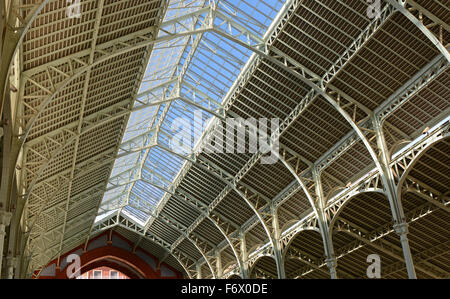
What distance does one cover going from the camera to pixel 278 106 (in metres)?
35.3

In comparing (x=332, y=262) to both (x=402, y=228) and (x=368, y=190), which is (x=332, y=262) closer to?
(x=368, y=190)

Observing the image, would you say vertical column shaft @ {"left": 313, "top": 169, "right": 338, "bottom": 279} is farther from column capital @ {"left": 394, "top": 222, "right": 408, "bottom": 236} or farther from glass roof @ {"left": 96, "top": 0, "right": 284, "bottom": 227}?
glass roof @ {"left": 96, "top": 0, "right": 284, "bottom": 227}

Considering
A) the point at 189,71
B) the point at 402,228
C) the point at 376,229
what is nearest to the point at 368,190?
the point at 402,228

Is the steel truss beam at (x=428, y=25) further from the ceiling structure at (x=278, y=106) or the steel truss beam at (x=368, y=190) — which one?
the steel truss beam at (x=368, y=190)

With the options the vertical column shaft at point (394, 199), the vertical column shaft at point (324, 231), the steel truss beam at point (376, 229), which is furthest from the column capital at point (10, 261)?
the vertical column shaft at point (394, 199)

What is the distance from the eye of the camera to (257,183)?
142ft

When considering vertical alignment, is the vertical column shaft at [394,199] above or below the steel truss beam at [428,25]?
below

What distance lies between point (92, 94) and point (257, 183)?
17.4 metres

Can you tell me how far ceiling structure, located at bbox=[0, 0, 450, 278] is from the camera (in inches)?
990

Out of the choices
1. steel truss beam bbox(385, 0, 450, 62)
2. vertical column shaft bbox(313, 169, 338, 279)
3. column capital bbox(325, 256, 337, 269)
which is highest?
steel truss beam bbox(385, 0, 450, 62)

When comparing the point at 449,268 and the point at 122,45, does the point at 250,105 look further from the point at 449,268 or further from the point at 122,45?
the point at 449,268

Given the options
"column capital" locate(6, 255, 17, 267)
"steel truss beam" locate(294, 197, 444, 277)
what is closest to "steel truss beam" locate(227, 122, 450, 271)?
"steel truss beam" locate(294, 197, 444, 277)

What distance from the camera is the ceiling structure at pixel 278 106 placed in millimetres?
25156
